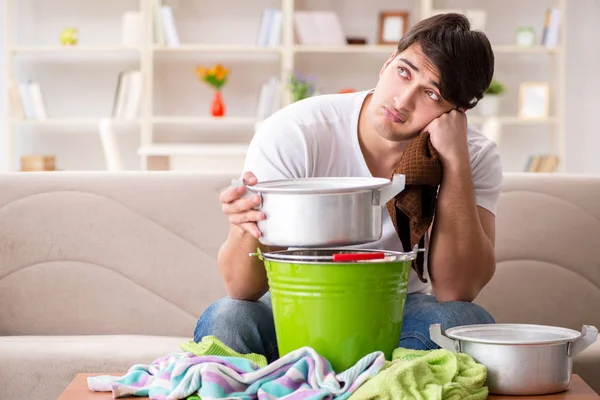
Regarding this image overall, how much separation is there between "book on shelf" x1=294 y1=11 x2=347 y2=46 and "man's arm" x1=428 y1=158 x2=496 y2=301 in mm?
3587

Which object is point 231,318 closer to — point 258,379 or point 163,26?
point 258,379

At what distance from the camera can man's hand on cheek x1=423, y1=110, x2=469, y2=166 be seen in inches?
61.4

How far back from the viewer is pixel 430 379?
1.16m

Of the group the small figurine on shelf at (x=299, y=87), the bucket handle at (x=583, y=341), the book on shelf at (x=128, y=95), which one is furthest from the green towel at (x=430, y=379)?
the book on shelf at (x=128, y=95)

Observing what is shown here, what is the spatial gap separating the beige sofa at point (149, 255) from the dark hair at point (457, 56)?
745 millimetres

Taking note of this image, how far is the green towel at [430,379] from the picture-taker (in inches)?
43.7

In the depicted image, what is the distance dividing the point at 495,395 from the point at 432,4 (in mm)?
4433

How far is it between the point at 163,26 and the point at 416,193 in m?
3.82

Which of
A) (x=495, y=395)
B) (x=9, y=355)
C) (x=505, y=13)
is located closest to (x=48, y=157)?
(x=505, y=13)

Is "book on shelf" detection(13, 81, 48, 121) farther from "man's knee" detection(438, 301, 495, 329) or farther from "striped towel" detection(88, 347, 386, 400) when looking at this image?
"striped towel" detection(88, 347, 386, 400)

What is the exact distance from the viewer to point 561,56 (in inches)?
202

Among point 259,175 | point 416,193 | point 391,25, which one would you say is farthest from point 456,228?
point 391,25

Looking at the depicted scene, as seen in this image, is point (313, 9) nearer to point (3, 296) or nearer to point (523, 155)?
point (523, 155)

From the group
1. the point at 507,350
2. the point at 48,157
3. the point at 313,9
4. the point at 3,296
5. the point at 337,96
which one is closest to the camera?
the point at 507,350
